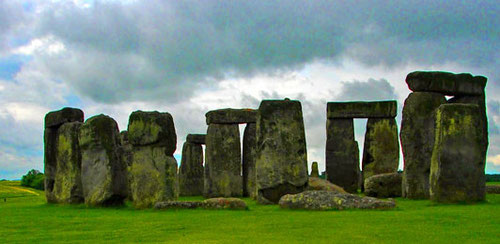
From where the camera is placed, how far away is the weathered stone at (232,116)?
25.6 metres

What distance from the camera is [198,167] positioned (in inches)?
1160

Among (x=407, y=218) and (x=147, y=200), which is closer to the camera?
(x=407, y=218)

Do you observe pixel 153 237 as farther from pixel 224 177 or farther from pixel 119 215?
pixel 224 177

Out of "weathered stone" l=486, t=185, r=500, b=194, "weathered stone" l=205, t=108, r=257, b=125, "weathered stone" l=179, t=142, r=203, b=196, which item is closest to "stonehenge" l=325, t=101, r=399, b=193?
"weathered stone" l=205, t=108, r=257, b=125

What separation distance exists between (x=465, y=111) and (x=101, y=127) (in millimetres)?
8669

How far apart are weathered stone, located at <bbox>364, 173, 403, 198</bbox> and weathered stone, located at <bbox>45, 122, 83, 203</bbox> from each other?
9137 mm

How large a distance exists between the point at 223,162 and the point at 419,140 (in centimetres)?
923

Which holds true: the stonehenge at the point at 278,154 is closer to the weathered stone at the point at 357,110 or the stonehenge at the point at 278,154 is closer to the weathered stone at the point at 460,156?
the weathered stone at the point at 460,156

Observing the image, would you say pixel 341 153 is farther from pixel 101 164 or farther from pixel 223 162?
pixel 101 164

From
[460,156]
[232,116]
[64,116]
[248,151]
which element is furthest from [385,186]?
[64,116]

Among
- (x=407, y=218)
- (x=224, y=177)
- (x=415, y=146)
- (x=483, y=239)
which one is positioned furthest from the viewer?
(x=224, y=177)

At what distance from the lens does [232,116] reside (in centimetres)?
2561

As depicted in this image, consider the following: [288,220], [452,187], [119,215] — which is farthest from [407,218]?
[119,215]

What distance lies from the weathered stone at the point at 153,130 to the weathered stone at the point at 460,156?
20.4ft
